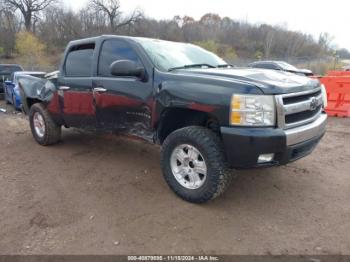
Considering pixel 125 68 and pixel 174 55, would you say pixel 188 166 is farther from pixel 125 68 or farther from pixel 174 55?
pixel 174 55

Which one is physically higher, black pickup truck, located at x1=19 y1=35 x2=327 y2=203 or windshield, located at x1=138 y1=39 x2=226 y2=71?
windshield, located at x1=138 y1=39 x2=226 y2=71

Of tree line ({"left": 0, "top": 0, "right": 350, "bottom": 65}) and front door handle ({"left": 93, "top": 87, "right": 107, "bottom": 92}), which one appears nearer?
front door handle ({"left": 93, "top": 87, "right": 107, "bottom": 92})

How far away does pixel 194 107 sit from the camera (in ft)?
11.9

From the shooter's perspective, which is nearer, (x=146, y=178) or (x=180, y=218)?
(x=180, y=218)

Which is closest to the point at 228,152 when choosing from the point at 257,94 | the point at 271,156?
the point at 271,156

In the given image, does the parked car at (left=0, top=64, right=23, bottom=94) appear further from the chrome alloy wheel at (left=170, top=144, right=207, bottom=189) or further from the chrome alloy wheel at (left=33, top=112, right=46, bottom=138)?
the chrome alloy wheel at (left=170, top=144, right=207, bottom=189)

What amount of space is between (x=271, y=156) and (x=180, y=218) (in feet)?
3.65

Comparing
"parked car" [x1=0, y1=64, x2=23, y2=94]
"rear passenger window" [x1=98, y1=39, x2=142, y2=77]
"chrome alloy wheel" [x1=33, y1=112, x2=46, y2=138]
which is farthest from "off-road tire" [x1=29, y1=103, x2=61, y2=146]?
"parked car" [x1=0, y1=64, x2=23, y2=94]

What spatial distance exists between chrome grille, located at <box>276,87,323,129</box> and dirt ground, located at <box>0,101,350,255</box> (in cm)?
95

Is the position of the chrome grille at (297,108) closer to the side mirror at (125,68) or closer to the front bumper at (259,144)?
the front bumper at (259,144)

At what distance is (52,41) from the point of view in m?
59.2

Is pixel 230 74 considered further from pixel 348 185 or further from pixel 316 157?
pixel 316 157

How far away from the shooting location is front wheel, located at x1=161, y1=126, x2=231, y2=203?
3.53m

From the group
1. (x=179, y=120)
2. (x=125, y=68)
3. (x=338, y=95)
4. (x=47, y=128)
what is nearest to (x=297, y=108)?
(x=179, y=120)
